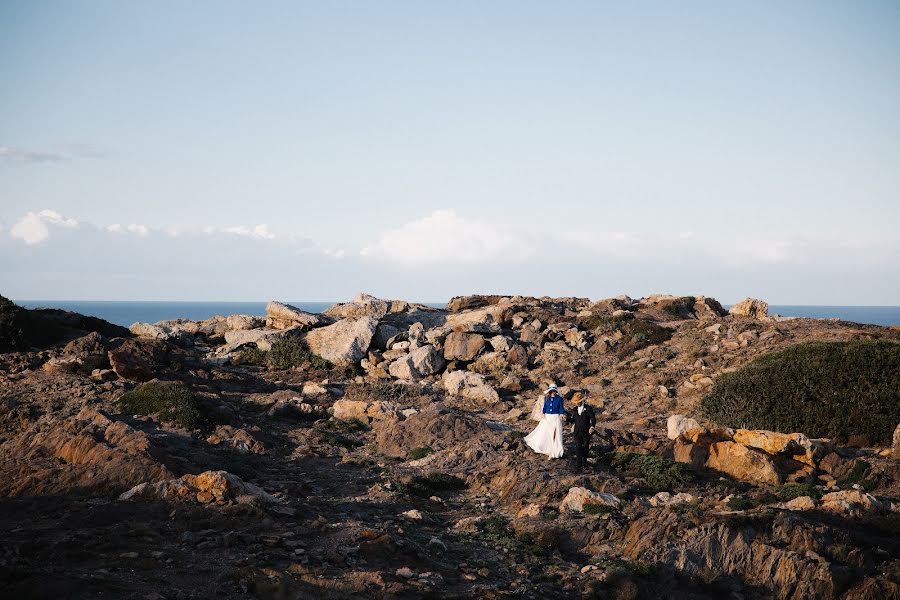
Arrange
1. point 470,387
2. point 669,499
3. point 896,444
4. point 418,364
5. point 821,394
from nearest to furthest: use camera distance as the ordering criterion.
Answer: point 669,499
point 896,444
point 821,394
point 470,387
point 418,364

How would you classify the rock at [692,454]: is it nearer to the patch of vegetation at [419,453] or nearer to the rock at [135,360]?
the patch of vegetation at [419,453]

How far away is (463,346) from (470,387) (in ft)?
13.3

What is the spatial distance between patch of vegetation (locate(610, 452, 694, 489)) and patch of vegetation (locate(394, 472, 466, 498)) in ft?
13.2

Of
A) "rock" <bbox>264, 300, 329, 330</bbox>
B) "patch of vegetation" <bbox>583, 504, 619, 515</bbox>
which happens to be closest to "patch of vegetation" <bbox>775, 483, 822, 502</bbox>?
"patch of vegetation" <bbox>583, 504, 619, 515</bbox>

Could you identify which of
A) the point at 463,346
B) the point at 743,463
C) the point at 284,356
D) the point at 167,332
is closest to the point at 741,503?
the point at 743,463

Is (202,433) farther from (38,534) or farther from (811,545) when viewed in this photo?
(811,545)

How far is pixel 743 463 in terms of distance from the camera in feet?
53.3

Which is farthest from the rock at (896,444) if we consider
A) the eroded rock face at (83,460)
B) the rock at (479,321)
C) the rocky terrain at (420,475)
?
the rock at (479,321)

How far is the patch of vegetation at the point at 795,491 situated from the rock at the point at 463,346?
16.5m

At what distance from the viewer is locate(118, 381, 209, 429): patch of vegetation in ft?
63.8

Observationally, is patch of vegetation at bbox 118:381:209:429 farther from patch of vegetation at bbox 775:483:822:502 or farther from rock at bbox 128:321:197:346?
patch of vegetation at bbox 775:483:822:502

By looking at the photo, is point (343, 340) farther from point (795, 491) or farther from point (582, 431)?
point (795, 491)

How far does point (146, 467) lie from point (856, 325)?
29.4 metres

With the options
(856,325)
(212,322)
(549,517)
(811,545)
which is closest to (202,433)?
(549,517)
